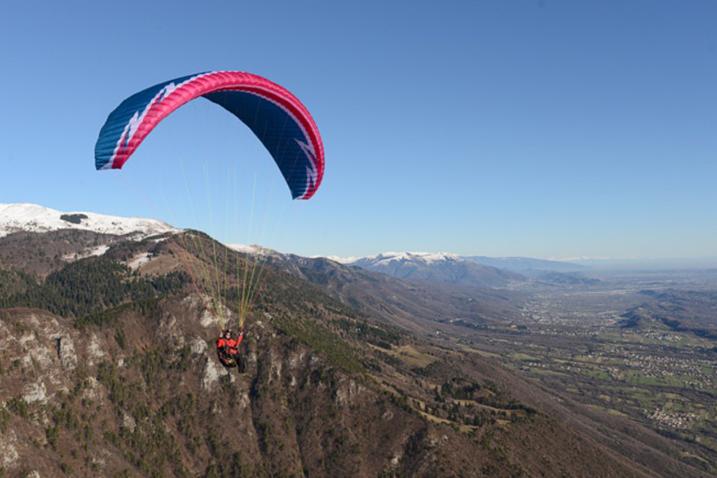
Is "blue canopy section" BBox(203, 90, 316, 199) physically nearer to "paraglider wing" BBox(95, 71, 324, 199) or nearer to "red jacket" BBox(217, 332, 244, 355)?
"paraglider wing" BBox(95, 71, 324, 199)

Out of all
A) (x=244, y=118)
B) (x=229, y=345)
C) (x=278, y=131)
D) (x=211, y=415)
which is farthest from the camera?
(x=211, y=415)

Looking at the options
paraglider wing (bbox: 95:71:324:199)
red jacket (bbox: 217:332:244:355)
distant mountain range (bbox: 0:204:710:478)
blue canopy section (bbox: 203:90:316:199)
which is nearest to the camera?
paraglider wing (bbox: 95:71:324:199)

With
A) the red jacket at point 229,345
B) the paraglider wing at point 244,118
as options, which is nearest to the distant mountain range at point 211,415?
the paraglider wing at point 244,118

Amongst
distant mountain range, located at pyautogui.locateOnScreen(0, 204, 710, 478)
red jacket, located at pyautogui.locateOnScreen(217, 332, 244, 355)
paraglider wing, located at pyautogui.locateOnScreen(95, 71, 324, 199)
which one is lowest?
distant mountain range, located at pyautogui.locateOnScreen(0, 204, 710, 478)

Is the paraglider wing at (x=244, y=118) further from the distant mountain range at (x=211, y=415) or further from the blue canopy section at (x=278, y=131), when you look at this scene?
the distant mountain range at (x=211, y=415)

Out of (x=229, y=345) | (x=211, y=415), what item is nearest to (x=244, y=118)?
(x=229, y=345)

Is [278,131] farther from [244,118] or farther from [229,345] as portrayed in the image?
[229,345]

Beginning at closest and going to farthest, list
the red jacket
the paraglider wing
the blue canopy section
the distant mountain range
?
the paraglider wing
the red jacket
the blue canopy section
the distant mountain range

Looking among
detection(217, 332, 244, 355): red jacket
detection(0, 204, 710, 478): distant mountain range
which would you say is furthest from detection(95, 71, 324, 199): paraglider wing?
detection(0, 204, 710, 478): distant mountain range
